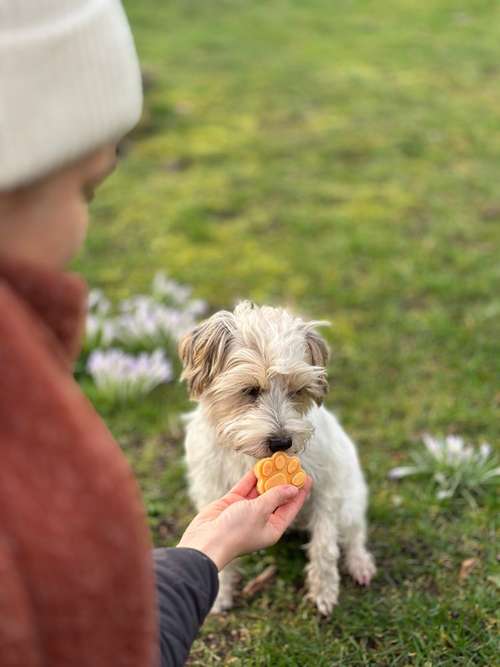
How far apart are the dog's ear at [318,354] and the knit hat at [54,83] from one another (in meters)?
1.59

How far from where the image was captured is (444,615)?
10.7 feet

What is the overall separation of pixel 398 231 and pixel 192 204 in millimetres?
1822

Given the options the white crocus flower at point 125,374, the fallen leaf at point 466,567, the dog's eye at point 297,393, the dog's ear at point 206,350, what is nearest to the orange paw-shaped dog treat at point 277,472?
the dog's eye at point 297,393

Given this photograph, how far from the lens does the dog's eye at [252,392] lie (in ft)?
9.84

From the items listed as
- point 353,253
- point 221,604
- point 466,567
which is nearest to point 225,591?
point 221,604

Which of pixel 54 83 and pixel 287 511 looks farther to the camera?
pixel 287 511

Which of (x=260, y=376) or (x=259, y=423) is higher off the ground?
(x=260, y=376)

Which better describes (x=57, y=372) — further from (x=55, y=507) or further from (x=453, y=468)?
(x=453, y=468)

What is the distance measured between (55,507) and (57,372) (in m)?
0.26

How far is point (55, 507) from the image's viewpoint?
5.15ft

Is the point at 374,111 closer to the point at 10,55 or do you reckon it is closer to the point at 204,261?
the point at 204,261

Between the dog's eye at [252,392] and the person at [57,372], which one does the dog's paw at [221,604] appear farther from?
the person at [57,372]

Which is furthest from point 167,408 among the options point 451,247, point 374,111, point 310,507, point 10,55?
point 374,111

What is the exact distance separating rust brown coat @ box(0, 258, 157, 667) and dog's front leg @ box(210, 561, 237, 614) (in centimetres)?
184
